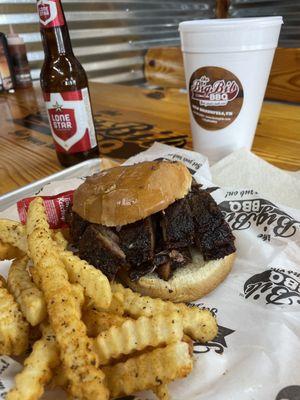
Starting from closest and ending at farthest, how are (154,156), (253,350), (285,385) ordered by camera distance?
(285,385), (253,350), (154,156)

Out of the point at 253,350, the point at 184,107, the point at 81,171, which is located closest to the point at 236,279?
the point at 253,350

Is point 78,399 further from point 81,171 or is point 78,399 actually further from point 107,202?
A: point 81,171

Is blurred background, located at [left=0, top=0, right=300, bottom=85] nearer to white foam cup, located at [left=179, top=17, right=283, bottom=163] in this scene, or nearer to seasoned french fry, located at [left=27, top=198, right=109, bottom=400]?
white foam cup, located at [left=179, top=17, right=283, bottom=163]

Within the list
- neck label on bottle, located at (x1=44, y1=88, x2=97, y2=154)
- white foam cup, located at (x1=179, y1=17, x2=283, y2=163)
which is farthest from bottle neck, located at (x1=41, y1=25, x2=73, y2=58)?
white foam cup, located at (x1=179, y1=17, x2=283, y2=163)

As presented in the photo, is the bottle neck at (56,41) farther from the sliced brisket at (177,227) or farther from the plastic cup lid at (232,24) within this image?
the sliced brisket at (177,227)

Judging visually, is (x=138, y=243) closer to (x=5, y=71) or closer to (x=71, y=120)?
(x=71, y=120)
